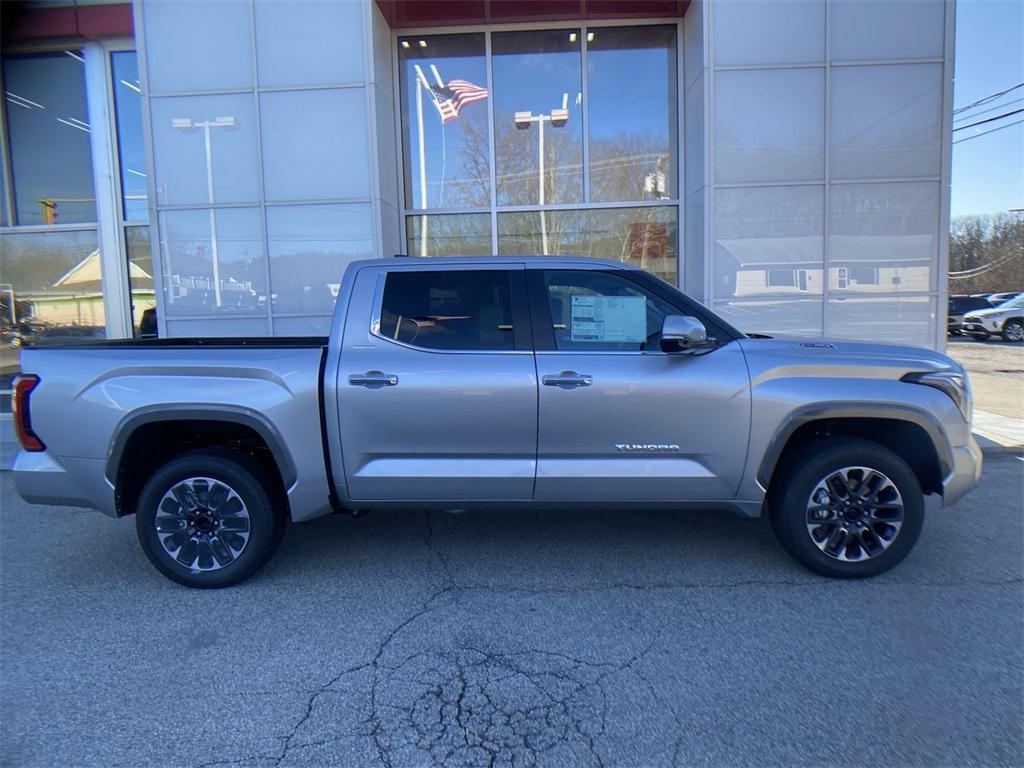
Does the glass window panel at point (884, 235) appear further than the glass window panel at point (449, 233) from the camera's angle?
No

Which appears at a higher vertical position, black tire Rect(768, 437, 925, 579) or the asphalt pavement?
black tire Rect(768, 437, 925, 579)

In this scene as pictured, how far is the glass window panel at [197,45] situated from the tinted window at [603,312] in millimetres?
6951

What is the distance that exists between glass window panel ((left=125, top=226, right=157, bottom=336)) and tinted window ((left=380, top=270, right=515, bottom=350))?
7.69 metres

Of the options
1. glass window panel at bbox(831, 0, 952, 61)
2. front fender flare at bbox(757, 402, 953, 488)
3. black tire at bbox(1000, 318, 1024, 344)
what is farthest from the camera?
black tire at bbox(1000, 318, 1024, 344)

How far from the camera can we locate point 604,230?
10.0 meters

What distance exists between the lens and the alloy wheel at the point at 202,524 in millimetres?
3994

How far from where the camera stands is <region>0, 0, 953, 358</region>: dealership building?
8.50 m

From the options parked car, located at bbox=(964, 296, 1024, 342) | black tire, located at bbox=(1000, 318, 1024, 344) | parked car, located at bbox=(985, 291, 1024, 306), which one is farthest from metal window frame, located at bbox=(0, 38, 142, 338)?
parked car, located at bbox=(985, 291, 1024, 306)

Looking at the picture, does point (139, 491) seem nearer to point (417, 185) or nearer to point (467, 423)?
point (467, 423)

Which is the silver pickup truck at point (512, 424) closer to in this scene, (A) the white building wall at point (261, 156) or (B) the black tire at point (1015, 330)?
(A) the white building wall at point (261, 156)

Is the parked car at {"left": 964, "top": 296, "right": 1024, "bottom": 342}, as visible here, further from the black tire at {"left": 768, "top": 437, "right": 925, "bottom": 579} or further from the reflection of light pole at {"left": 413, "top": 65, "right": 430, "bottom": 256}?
the black tire at {"left": 768, "top": 437, "right": 925, "bottom": 579}

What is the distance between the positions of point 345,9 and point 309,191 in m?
2.41

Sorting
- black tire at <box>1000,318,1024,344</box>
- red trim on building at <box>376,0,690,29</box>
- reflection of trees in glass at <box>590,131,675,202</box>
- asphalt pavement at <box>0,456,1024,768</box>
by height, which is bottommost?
asphalt pavement at <box>0,456,1024,768</box>

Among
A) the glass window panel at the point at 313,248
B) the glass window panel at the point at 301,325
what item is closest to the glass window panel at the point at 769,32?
the glass window panel at the point at 313,248
